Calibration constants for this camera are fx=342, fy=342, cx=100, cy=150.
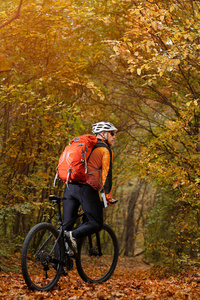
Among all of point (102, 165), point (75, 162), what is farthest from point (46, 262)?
point (102, 165)

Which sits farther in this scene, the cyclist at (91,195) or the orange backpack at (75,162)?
the cyclist at (91,195)

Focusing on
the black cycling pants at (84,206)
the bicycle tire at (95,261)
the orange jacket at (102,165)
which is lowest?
the bicycle tire at (95,261)

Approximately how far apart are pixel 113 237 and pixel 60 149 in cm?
637

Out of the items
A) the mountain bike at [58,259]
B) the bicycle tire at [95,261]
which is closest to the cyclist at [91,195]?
the mountain bike at [58,259]

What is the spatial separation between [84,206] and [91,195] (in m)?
0.17

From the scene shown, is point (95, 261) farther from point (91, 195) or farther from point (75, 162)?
point (75, 162)

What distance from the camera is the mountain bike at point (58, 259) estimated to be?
12.8ft

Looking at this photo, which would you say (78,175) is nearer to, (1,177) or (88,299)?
(88,299)

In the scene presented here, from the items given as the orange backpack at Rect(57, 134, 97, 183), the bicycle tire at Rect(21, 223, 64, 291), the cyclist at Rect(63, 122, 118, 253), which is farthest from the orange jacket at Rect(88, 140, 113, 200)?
the bicycle tire at Rect(21, 223, 64, 291)

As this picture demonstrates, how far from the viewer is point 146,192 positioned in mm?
22406

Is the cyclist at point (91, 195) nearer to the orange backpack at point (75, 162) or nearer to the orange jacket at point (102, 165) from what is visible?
the orange jacket at point (102, 165)

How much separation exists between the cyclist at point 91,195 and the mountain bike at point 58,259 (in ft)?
0.43

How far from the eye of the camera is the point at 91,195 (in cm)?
443

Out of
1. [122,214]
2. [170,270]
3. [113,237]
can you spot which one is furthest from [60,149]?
[122,214]
